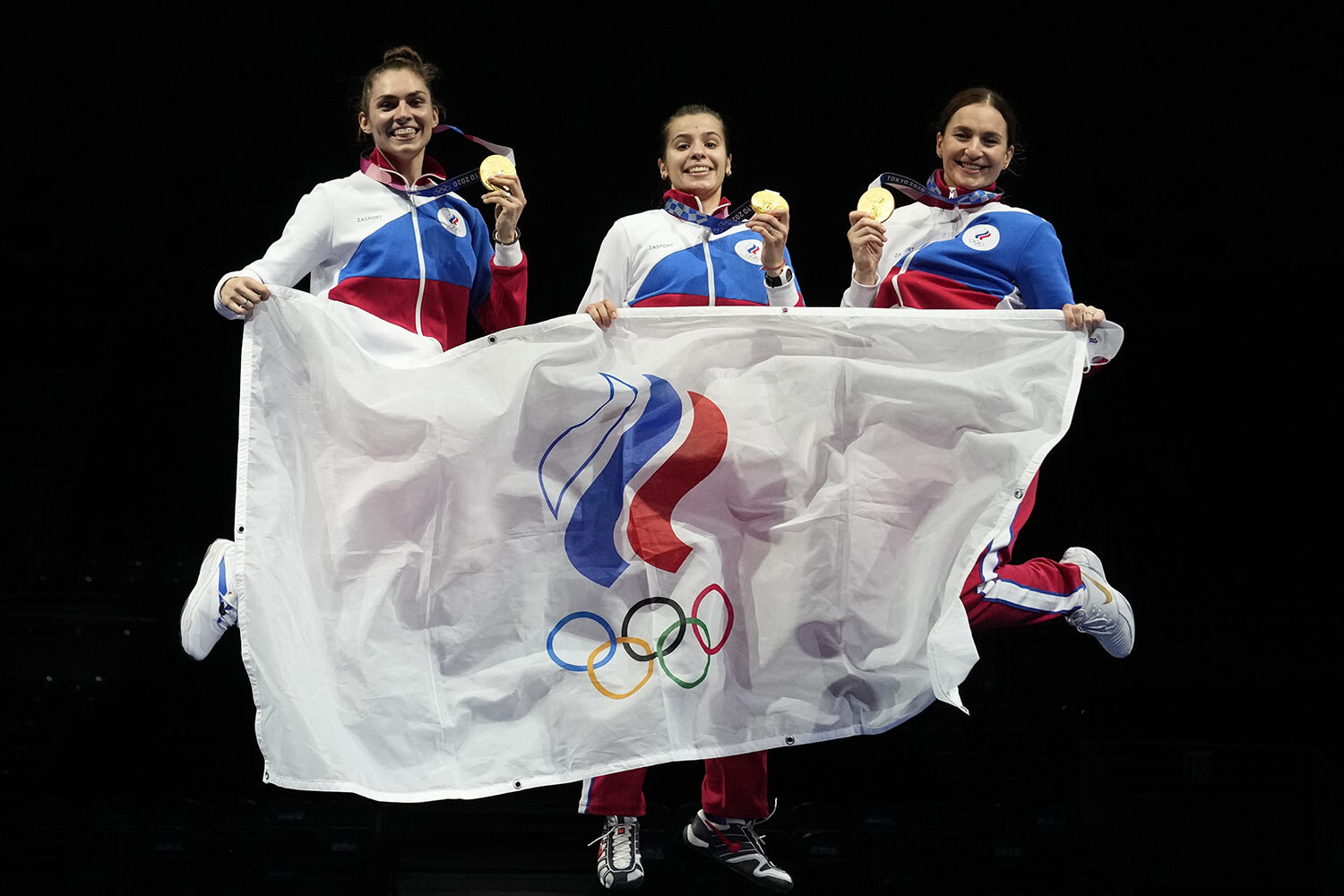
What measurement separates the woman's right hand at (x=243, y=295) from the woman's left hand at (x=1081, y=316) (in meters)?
1.86

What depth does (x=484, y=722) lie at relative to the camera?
3037 millimetres

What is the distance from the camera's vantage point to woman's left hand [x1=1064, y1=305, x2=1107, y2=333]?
3.21 m

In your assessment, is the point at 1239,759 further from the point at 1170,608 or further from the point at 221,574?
the point at 221,574

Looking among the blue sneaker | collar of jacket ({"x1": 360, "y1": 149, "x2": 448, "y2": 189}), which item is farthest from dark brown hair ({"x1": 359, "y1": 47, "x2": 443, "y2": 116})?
the blue sneaker

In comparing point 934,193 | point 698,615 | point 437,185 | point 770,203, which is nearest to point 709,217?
point 770,203

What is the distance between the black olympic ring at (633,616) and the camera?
121 inches

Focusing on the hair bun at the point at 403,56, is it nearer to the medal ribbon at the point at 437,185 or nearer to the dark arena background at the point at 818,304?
the medal ribbon at the point at 437,185

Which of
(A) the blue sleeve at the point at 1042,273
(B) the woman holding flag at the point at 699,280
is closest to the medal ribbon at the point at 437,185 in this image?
(B) the woman holding flag at the point at 699,280

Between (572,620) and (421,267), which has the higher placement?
(421,267)

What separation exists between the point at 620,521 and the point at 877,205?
99cm

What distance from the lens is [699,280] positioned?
3.54 metres

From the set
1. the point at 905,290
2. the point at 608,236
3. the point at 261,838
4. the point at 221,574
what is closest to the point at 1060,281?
the point at 905,290

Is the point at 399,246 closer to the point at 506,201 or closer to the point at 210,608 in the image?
the point at 506,201

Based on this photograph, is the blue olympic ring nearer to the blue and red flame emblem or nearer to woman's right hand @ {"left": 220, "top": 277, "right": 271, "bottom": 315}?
the blue and red flame emblem
